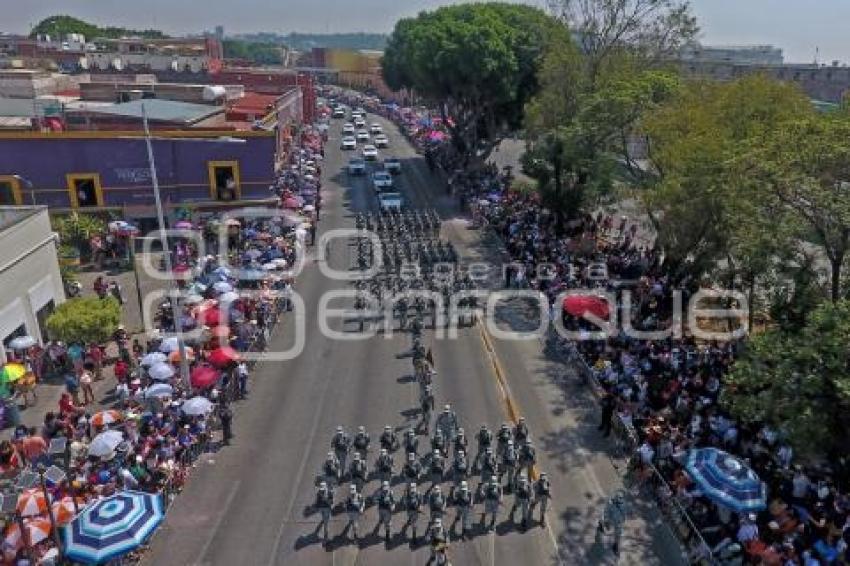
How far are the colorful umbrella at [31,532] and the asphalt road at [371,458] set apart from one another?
7.70 feet

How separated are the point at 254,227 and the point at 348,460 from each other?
23435 millimetres

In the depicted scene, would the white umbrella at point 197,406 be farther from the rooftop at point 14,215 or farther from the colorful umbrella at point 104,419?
the rooftop at point 14,215

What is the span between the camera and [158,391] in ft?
69.2

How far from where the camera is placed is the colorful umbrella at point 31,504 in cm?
1576

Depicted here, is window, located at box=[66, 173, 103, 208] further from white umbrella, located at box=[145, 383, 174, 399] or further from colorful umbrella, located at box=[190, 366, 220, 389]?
white umbrella, located at box=[145, 383, 174, 399]

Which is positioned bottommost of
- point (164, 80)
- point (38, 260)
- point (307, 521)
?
point (307, 521)

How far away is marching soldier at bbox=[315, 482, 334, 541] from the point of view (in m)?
16.1

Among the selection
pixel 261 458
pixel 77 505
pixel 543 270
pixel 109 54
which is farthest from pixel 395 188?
pixel 109 54

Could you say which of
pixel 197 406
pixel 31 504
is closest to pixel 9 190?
pixel 197 406

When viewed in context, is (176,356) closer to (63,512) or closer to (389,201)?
(63,512)

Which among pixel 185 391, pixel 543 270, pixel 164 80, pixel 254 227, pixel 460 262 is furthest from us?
pixel 164 80

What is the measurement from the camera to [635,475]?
19.0 metres

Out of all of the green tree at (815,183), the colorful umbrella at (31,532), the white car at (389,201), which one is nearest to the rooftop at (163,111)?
the white car at (389,201)

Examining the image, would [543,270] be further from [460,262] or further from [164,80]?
[164,80]
